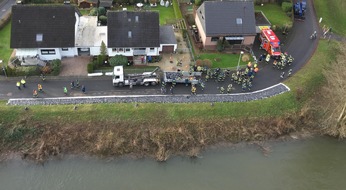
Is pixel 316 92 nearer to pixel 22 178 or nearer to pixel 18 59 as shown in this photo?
pixel 22 178

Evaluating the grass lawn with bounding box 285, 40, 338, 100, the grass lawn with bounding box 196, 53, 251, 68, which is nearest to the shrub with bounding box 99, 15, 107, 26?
the grass lawn with bounding box 196, 53, 251, 68

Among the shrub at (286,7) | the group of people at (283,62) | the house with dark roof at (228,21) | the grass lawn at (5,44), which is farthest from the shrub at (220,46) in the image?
the grass lawn at (5,44)

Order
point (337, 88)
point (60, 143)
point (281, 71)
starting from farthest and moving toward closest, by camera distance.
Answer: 1. point (281, 71)
2. point (337, 88)
3. point (60, 143)

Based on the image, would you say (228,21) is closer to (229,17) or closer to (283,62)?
(229,17)

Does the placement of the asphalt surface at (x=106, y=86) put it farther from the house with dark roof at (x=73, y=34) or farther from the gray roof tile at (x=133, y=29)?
the gray roof tile at (x=133, y=29)

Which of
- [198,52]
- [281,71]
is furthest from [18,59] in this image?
[281,71]

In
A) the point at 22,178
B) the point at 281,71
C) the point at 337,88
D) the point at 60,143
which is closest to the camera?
the point at 22,178

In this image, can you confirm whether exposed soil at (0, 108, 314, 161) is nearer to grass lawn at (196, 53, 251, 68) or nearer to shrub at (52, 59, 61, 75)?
shrub at (52, 59, 61, 75)

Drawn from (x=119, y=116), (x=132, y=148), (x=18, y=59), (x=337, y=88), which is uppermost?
(x=18, y=59)
